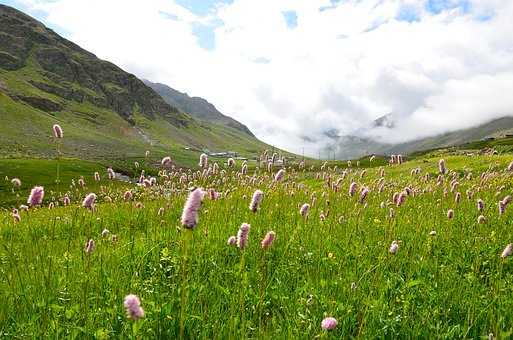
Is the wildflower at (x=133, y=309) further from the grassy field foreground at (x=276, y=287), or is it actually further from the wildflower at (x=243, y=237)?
the wildflower at (x=243, y=237)

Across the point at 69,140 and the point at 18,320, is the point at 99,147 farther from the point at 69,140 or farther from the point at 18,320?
the point at 18,320

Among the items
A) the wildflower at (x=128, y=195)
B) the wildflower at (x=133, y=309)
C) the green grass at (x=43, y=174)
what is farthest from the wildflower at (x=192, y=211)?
the green grass at (x=43, y=174)

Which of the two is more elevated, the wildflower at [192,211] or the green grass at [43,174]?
the wildflower at [192,211]

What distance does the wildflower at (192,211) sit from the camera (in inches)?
105

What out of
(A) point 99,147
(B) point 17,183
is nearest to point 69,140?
(A) point 99,147

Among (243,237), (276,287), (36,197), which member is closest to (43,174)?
(36,197)

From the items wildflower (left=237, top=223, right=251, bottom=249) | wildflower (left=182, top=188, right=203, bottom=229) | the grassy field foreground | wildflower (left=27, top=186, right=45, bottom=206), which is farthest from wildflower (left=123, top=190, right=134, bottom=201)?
wildflower (left=182, top=188, right=203, bottom=229)

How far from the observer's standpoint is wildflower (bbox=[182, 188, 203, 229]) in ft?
8.77

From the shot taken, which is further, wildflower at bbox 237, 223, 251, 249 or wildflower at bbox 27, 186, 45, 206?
wildflower at bbox 27, 186, 45, 206

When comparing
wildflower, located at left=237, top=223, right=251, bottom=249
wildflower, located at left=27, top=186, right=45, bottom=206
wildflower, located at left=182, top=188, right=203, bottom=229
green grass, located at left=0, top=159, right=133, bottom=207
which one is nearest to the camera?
wildflower, located at left=182, top=188, right=203, bottom=229

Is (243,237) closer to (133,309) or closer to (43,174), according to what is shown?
(133,309)

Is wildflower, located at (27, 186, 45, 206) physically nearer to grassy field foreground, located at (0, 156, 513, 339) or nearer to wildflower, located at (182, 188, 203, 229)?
grassy field foreground, located at (0, 156, 513, 339)

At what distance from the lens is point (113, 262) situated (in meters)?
5.80

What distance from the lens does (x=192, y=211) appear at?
272 centimetres
